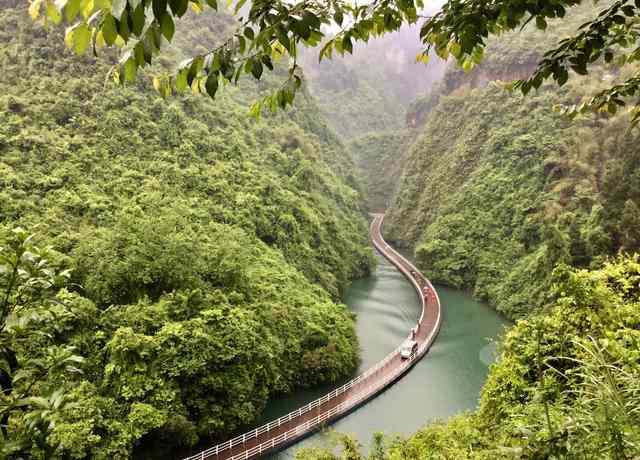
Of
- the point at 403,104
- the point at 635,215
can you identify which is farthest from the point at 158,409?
the point at 403,104

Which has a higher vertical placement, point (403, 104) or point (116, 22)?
point (116, 22)

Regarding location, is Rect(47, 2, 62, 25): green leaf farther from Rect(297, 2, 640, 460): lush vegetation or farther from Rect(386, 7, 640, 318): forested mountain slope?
Rect(386, 7, 640, 318): forested mountain slope

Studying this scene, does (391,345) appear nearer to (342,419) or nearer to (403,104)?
(342,419)

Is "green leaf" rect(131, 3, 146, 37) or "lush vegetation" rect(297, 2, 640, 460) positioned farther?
"lush vegetation" rect(297, 2, 640, 460)

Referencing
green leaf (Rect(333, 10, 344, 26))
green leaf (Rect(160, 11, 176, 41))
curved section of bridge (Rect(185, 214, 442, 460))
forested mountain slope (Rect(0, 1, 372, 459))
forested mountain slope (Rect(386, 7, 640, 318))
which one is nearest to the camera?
green leaf (Rect(160, 11, 176, 41))

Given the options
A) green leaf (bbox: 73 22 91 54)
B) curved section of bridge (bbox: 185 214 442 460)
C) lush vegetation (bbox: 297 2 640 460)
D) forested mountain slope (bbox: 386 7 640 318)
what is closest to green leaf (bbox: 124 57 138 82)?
green leaf (bbox: 73 22 91 54)

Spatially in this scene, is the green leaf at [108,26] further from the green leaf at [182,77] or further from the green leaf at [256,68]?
the green leaf at [256,68]
